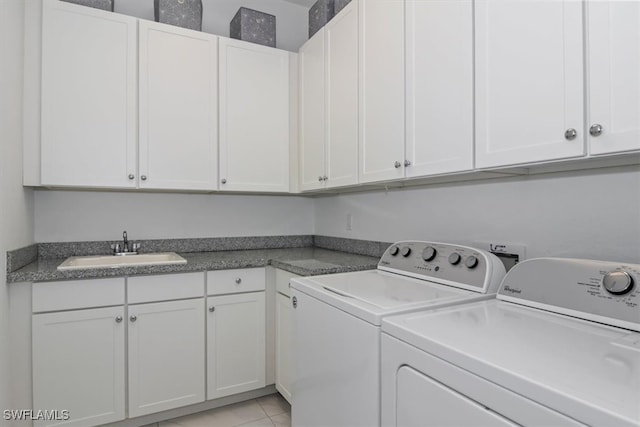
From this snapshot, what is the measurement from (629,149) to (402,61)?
3.18 ft

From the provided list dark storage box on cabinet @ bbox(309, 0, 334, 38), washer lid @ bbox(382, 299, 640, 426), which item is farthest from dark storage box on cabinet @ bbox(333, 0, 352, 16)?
washer lid @ bbox(382, 299, 640, 426)

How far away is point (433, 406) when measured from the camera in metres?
0.85

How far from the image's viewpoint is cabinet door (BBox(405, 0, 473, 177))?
1323 mm

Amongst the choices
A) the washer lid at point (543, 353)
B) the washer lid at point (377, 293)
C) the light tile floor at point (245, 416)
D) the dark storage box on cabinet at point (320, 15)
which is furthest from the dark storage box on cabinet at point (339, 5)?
the light tile floor at point (245, 416)

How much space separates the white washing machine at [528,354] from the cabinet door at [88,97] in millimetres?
1831

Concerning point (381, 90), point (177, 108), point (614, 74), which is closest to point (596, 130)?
point (614, 74)

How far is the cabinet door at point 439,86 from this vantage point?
132cm

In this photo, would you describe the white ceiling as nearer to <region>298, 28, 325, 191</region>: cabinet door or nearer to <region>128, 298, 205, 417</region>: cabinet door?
<region>298, 28, 325, 191</region>: cabinet door

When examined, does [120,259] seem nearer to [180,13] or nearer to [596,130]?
[180,13]

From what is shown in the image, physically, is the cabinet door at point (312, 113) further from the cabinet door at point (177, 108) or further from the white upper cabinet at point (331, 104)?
the cabinet door at point (177, 108)

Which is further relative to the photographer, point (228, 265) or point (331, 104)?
point (331, 104)

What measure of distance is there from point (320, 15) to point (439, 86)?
1327 mm

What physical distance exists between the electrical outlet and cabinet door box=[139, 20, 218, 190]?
1.66 m

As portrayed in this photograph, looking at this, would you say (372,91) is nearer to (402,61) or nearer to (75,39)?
(402,61)
